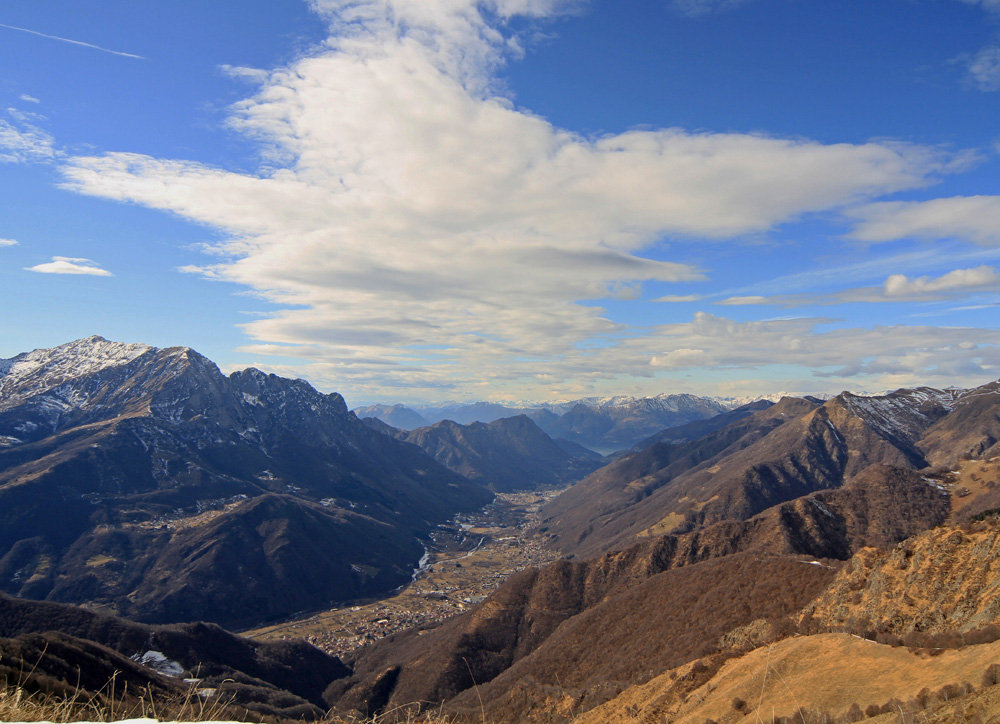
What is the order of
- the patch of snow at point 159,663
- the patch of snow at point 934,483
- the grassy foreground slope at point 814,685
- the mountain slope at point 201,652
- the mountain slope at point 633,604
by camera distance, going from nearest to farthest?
the grassy foreground slope at point 814,685
the mountain slope at point 633,604
the mountain slope at point 201,652
the patch of snow at point 159,663
the patch of snow at point 934,483

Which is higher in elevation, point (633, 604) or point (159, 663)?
point (633, 604)

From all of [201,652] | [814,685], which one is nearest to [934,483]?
[814,685]

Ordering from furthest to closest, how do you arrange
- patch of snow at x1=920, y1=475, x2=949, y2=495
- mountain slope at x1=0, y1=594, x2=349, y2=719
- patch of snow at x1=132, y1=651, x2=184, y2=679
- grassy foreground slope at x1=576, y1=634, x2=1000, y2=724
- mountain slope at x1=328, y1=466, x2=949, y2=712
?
patch of snow at x1=920, y1=475, x2=949, y2=495 → patch of snow at x1=132, y1=651, x2=184, y2=679 → mountain slope at x1=0, y1=594, x2=349, y2=719 → mountain slope at x1=328, y1=466, x2=949, y2=712 → grassy foreground slope at x1=576, y1=634, x2=1000, y2=724

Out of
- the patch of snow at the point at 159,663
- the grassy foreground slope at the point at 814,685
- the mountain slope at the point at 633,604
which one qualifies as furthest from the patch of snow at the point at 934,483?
the patch of snow at the point at 159,663

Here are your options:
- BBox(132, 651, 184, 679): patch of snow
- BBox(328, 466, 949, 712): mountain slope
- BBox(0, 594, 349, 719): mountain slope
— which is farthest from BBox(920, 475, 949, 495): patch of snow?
BBox(132, 651, 184, 679): patch of snow

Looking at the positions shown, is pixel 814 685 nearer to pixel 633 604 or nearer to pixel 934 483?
pixel 633 604

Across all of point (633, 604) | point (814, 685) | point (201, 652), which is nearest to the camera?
point (814, 685)

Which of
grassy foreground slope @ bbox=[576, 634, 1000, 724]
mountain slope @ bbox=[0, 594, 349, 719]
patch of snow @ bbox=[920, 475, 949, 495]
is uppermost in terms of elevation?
grassy foreground slope @ bbox=[576, 634, 1000, 724]

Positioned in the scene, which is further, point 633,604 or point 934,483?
point 934,483

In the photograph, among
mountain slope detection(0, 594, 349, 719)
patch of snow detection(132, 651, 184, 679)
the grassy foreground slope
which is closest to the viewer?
the grassy foreground slope

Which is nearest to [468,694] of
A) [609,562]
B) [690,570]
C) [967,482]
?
[690,570]

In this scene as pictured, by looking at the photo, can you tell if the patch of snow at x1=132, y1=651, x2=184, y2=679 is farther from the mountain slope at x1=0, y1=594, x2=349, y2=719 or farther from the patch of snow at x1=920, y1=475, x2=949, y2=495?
the patch of snow at x1=920, y1=475, x2=949, y2=495

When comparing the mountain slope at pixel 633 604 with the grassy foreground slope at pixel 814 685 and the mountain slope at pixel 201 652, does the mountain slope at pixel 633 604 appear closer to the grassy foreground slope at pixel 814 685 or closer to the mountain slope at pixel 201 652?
the grassy foreground slope at pixel 814 685
